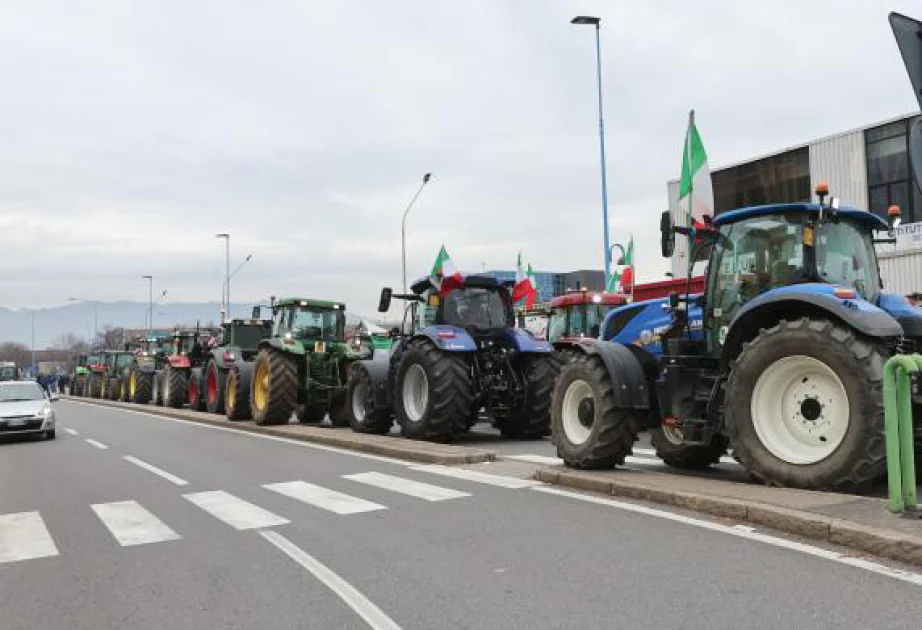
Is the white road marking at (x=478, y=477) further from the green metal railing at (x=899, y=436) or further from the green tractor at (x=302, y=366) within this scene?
the green tractor at (x=302, y=366)

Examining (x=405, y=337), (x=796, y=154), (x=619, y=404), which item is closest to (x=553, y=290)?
(x=796, y=154)

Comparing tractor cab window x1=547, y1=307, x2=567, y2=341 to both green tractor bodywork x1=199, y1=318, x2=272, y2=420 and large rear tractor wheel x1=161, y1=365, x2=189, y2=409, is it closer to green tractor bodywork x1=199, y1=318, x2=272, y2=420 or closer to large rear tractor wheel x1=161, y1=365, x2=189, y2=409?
green tractor bodywork x1=199, y1=318, x2=272, y2=420

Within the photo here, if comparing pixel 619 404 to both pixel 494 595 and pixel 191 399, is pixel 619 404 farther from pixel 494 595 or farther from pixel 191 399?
pixel 191 399

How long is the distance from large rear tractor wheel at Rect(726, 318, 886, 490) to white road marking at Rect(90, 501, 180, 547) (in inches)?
193

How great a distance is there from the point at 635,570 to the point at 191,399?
22031 millimetres

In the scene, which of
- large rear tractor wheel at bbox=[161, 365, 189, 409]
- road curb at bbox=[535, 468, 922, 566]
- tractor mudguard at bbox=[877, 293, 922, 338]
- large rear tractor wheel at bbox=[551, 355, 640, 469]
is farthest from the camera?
large rear tractor wheel at bbox=[161, 365, 189, 409]

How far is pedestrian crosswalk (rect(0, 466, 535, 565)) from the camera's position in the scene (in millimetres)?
6652

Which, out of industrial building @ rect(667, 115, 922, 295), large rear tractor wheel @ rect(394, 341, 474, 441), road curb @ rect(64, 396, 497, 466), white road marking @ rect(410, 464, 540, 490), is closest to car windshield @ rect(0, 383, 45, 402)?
road curb @ rect(64, 396, 497, 466)

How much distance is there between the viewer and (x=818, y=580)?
4660 millimetres

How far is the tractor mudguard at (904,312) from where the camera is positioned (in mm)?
6855

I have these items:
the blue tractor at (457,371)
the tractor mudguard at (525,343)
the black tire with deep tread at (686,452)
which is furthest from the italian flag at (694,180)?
the black tire with deep tread at (686,452)

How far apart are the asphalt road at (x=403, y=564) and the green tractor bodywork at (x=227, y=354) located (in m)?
11.6

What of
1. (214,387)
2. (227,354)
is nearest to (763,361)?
(227,354)

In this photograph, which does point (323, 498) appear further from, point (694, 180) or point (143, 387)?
point (143, 387)
